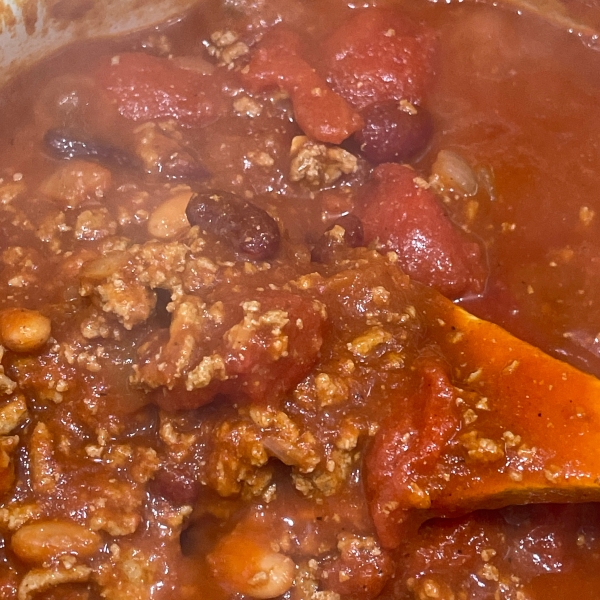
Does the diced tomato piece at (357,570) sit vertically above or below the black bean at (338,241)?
below

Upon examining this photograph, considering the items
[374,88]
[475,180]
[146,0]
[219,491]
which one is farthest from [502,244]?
[146,0]

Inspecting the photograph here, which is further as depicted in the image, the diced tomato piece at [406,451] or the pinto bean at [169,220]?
the pinto bean at [169,220]

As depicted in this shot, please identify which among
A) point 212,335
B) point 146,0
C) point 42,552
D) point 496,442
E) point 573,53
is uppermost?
point 146,0

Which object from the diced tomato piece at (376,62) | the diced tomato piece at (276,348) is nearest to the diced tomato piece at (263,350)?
the diced tomato piece at (276,348)

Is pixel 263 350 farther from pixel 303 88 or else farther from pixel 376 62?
pixel 376 62

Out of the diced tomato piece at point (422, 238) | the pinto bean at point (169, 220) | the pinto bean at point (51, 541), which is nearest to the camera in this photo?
the pinto bean at point (51, 541)

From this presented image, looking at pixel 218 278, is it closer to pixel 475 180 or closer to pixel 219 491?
pixel 219 491

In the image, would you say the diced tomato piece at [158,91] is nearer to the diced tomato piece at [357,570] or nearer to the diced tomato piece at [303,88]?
the diced tomato piece at [303,88]

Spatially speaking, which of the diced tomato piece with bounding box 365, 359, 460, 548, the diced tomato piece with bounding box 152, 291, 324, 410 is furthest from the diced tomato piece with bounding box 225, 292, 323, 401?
the diced tomato piece with bounding box 365, 359, 460, 548
